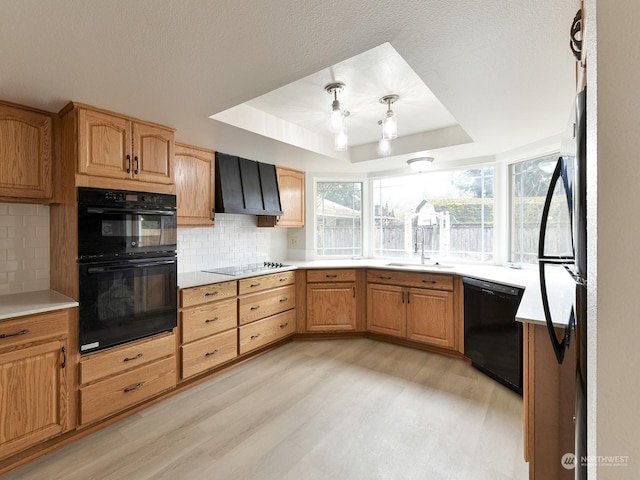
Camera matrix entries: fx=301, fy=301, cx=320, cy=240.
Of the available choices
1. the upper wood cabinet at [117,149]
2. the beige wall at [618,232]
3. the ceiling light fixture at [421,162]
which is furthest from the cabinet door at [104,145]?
the ceiling light fixture at [421,162]

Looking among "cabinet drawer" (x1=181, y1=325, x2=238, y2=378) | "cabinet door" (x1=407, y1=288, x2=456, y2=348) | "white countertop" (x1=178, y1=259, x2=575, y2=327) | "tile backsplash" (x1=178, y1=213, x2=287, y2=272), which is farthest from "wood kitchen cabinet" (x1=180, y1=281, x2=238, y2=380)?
"cabinet door" (x1=407, y1=288, x2=456, y2=348)

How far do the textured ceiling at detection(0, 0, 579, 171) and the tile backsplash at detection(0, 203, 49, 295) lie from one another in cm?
78

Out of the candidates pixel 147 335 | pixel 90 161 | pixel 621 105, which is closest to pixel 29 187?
pixel 90 161

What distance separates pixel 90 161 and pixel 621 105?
2538 mm

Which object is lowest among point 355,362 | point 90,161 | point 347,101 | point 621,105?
point 355,362

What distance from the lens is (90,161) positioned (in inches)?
78.7

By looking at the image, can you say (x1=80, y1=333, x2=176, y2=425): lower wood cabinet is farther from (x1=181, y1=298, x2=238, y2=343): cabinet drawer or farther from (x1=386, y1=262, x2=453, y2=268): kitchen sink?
(x1=386, y1=262, x2=453, y2=268): kitchen sink

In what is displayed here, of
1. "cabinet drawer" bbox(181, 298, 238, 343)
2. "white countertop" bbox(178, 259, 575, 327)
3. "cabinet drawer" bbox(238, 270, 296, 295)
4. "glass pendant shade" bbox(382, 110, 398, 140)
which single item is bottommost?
"cabinet drawer" bbox(181, 298, 238, 343)

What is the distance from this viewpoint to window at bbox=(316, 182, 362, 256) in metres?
4.35

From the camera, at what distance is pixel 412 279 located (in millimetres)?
3350

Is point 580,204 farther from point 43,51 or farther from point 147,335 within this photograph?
point 147,335

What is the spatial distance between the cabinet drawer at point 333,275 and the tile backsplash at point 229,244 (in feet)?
2.60

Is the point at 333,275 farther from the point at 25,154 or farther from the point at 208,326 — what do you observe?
the point at 25,154

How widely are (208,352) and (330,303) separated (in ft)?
4.91
